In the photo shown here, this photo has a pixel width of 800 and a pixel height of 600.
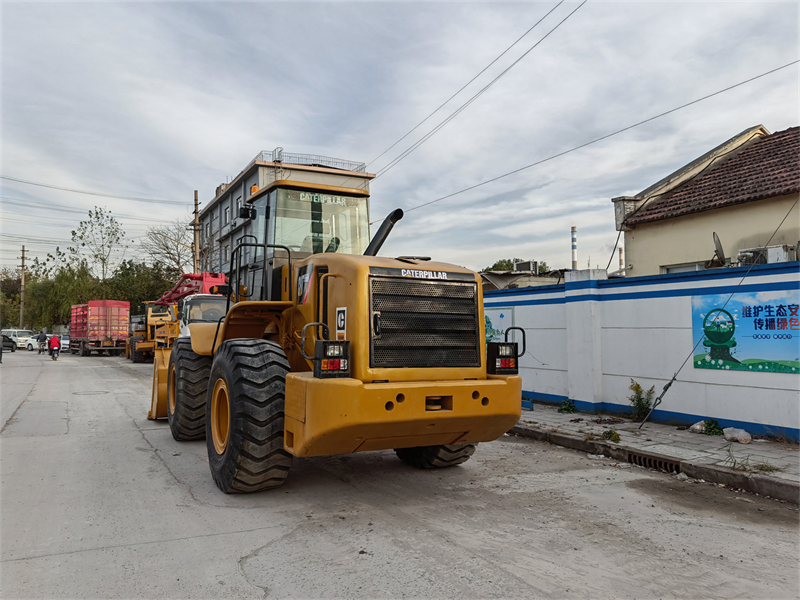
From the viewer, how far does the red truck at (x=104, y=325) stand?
33219 mm

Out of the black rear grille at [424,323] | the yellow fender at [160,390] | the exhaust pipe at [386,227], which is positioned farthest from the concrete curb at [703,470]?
the yellow fender at [160,390]

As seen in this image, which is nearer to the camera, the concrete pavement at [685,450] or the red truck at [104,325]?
the concrete pavement at [685,450]

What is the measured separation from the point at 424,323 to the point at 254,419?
168 centimetres

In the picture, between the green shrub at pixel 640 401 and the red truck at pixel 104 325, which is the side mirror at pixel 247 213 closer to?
the green shrub at pixel 640 401

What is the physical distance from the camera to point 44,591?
3393mm

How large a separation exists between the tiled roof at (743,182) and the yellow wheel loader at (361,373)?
35.5 feet

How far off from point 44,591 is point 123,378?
648 inches

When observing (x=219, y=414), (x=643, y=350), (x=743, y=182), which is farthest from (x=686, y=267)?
(x=219, y=414)

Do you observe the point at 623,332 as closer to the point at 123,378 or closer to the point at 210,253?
the point at 123,378

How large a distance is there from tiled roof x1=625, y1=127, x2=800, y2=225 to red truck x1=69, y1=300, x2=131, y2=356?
95.0ft

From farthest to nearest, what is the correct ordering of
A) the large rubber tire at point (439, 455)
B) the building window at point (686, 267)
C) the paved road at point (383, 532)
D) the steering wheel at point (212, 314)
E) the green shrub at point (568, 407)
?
the building window at point (686, 267)
the steering wheel at point (212, 314)
the green shrub at point (568, 407)
the large rubber tire at point (439, 455)
the paved road at point (383, 532)

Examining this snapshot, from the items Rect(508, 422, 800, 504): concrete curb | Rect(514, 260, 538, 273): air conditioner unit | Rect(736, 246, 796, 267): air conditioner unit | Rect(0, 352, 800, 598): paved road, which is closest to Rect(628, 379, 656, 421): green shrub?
Rect(508, 422, 800, 504): concrete curb

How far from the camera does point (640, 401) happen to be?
28.9 ft

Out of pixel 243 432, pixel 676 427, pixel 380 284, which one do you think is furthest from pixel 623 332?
pixel 243 432
